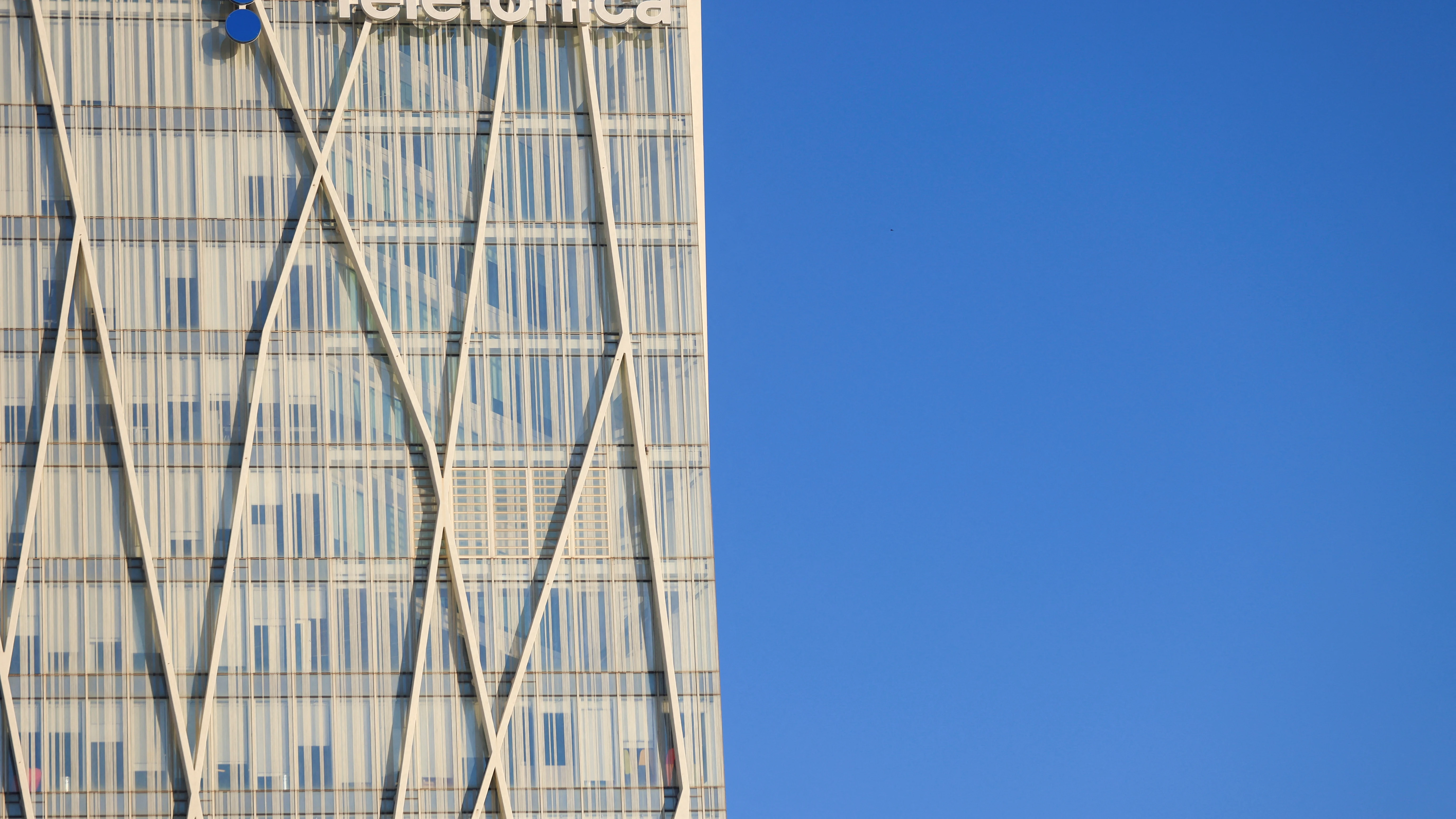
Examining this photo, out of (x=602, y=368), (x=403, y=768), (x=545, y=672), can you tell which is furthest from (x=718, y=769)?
(x=602, y=368)

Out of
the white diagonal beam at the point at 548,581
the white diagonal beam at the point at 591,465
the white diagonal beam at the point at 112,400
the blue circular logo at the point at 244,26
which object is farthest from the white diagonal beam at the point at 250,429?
the white diagonal beam at the point at 548,581

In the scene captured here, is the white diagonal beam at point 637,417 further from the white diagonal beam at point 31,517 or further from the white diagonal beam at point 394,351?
the white diagonal beam at point 31,517

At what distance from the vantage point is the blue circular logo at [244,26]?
60812 mm

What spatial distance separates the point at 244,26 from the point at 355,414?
1428cm

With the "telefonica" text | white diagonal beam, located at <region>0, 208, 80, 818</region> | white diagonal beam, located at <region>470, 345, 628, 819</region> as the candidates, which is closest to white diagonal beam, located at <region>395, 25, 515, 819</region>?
white diagonal beam, located at <region>470, 345, 628, 819</region>

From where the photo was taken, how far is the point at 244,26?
61.0m

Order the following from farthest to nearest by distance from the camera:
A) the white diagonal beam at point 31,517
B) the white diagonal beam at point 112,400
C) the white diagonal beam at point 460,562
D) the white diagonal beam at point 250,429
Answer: the white diagonal beam at point 460,562 → the white diagonal beam at point 112,400 → the white diagonal beam at point 250,429 → the white diagonal beam at point 31,517

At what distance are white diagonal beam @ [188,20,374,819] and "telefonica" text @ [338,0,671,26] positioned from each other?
0.71 m

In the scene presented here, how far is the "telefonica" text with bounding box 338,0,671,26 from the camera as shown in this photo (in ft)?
201

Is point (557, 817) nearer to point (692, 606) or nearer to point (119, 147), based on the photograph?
point (692, 606)

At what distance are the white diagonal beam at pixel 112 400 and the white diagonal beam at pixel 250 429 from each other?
75cm

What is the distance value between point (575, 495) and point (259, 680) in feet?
38.4

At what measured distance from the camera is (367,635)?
188ft

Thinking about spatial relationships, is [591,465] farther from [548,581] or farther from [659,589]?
[659,589]
